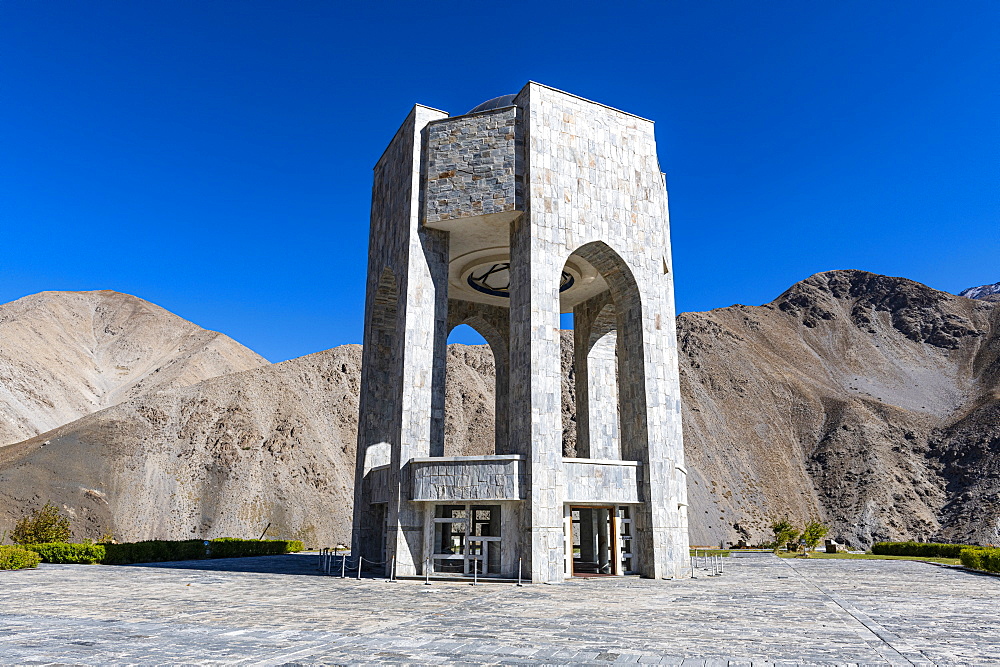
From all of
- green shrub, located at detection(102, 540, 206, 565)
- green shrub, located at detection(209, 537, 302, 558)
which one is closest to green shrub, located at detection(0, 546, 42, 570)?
green shrub, located at detection(102, 540, 206, 565)

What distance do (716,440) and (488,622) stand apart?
6499 centimetres

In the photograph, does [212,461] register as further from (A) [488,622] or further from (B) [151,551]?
(A) [488,622]

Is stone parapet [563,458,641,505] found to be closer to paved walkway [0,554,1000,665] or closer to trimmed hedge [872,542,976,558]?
paved walkway [0,554,1000,665]

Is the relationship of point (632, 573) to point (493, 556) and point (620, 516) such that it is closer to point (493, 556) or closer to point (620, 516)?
point (620, 516)

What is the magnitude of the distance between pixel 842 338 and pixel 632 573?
276ft

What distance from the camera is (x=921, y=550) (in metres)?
44.0

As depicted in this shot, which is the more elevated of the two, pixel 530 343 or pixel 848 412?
pixel 848 412

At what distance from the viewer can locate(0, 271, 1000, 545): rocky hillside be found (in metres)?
56.6

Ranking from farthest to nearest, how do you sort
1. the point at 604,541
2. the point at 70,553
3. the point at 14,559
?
the point at 70,553
the point at 604,541
the point at 14,559

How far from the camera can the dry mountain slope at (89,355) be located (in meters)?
85.1

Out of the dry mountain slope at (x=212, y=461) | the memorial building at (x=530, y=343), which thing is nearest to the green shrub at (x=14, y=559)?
the memorial building at (x=530, y=343)

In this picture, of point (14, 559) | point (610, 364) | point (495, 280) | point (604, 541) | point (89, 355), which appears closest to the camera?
point (14, 559)

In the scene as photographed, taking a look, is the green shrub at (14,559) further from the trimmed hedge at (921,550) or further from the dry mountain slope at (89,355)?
the dry mountain slope at (89,355)

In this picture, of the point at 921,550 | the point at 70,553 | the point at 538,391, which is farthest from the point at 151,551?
the point at 921,550
